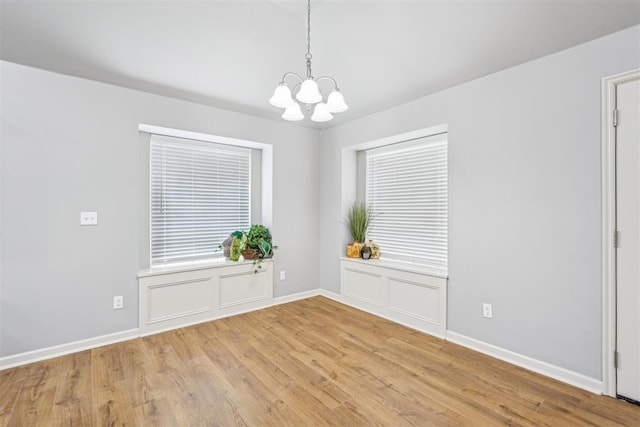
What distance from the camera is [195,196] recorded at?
383 cm

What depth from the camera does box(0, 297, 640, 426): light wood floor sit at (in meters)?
1.90

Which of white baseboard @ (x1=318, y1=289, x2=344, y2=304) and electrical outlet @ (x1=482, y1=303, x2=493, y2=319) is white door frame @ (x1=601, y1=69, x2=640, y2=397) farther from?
white baseboard @ (x1=318, y1=289, x2=344, y2=304)

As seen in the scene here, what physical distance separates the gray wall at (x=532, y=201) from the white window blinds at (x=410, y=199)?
0.42m

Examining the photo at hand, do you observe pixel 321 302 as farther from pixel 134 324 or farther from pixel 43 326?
pixel 43 326

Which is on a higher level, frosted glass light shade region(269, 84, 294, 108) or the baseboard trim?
frosted glass light shade region(269, 84, 294, 108)

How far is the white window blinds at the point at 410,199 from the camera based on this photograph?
3.48 meters

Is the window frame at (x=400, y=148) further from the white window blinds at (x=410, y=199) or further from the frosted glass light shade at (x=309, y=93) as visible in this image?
the frosted glass light shade at (x=309, y=93)

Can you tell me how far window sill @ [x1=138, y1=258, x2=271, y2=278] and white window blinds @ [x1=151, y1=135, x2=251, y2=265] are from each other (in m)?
0.11

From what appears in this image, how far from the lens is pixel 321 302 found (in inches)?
168

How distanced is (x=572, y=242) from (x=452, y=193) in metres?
1.06

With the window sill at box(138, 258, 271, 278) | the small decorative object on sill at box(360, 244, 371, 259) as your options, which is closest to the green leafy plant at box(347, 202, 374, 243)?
the small decorative object on sill at box(360, 244, 371, 259)

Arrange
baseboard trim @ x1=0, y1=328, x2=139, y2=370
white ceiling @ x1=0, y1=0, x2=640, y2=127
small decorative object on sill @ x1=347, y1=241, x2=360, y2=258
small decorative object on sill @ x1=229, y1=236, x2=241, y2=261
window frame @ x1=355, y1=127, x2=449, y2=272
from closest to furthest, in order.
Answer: white ceiling @ x1=0, y1=0, x2=640, y2=127
baseboard trim @ x1=0, y1=328, x2=139, y2=370
window frame @ x1=355, y1=127, x2=449, y2=272
small decorative object on sill @ x1=229, y1=236, x2=241, y2=261
small decorative object on sill @ x1=347, y1=241, x2=360, y2=258

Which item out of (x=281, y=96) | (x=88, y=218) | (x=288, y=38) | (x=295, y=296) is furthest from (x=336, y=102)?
(x=295, y=296)

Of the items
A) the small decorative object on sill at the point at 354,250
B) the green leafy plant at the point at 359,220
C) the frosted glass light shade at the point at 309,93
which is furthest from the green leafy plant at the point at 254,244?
the frosted glass light shade at the point at 309,93
